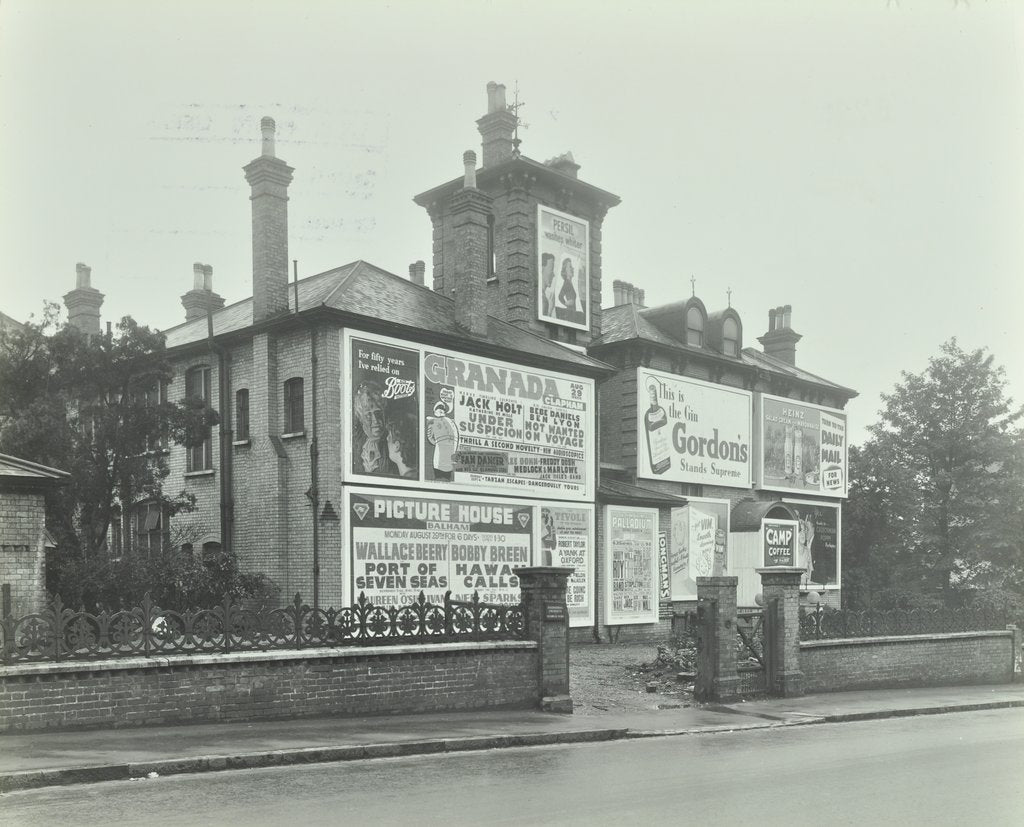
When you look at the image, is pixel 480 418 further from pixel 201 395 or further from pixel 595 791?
pixel 595 791

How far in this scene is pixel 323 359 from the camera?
73.1ft

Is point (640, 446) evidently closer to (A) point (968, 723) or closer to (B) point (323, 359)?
(B) point (323, 359)

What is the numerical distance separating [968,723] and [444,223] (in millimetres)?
22650

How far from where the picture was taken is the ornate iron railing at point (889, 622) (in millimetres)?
18219

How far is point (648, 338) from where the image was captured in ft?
101

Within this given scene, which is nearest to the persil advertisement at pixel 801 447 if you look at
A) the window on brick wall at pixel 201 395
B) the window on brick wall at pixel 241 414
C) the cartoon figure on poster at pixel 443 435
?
the cartoon figure on poster at pixel 443 435

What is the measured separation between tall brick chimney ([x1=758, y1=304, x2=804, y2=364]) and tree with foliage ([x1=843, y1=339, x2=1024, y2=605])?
17.0 ft

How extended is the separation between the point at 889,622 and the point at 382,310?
42.2ft

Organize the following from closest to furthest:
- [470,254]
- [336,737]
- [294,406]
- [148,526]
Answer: [336,737] → [294,406] → [470,254] → [148,526]

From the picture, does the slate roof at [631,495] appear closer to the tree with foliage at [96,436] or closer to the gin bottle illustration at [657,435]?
the gin bottle illustration at [657,435]

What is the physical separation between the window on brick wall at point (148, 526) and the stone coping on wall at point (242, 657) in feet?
46.8

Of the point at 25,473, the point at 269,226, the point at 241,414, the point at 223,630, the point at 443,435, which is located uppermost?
the point at 269,226

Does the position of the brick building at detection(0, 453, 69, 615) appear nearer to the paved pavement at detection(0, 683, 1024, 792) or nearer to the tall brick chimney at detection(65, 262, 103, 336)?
the paved pavement at detection(0, 683, 1024, 792)

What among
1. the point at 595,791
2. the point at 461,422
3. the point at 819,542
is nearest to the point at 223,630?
the point at 595,791
